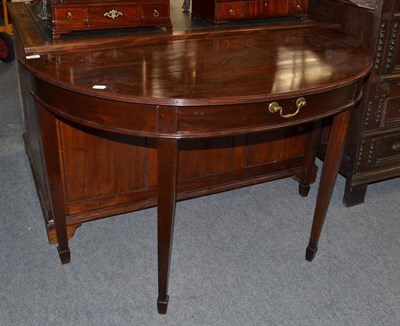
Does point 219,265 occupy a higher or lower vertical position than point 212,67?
lower

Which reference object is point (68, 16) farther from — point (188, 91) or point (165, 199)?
point (165, 199)

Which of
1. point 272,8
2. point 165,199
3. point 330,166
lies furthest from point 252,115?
point 272,8

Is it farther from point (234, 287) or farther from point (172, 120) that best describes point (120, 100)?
point (234, 287)

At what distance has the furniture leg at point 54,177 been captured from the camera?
1.82 m

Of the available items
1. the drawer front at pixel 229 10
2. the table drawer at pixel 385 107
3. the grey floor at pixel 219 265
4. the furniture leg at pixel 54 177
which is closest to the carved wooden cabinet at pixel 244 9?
the drawer front at pixel 229 10

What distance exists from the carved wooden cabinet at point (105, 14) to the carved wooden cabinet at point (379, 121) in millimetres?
890

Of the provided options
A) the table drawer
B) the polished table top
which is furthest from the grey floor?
the polished table top

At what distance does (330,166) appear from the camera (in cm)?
192

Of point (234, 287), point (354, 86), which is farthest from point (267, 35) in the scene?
point (234, 287)

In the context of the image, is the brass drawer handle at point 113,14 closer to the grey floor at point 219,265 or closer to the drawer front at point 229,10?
the drawer front at point 229,10

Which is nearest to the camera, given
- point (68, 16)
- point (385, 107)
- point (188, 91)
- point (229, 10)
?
point (188, 91)

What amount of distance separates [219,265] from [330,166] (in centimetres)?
61

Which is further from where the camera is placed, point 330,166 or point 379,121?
point 379,121

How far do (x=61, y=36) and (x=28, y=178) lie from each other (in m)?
1.10
